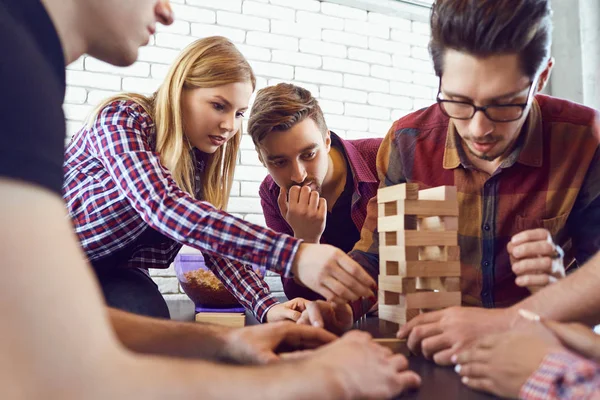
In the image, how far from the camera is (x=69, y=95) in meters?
2.66

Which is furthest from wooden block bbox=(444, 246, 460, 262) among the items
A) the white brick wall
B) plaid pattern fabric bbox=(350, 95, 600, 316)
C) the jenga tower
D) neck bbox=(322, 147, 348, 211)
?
the white brick wall

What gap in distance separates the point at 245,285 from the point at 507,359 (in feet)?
3.64

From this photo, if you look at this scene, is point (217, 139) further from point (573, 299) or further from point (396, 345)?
point (573, 299)

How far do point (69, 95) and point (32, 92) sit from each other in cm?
231

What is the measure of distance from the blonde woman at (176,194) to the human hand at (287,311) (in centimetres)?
6

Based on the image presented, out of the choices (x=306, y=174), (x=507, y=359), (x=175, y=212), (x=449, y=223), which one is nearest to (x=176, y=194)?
(x=175, y=212)

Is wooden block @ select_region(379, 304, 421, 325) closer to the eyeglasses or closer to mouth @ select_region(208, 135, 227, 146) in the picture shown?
the eyeglasses

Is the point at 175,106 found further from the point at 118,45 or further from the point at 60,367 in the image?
the point at 60,367

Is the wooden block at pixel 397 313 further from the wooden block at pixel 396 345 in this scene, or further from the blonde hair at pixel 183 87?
the blonde hair at pixel 183 87

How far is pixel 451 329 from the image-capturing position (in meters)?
1.01

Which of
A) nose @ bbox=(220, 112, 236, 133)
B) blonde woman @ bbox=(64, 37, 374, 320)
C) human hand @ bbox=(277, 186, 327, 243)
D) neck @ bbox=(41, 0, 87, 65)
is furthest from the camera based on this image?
human hand @ bbox=(277, 186, 327, 243)

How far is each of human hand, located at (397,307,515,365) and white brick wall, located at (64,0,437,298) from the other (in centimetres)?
200

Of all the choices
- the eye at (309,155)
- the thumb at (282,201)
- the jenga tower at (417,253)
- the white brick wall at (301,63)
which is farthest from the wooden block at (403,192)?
the white brick wall at (301,63)

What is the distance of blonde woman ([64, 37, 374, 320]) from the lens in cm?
129
